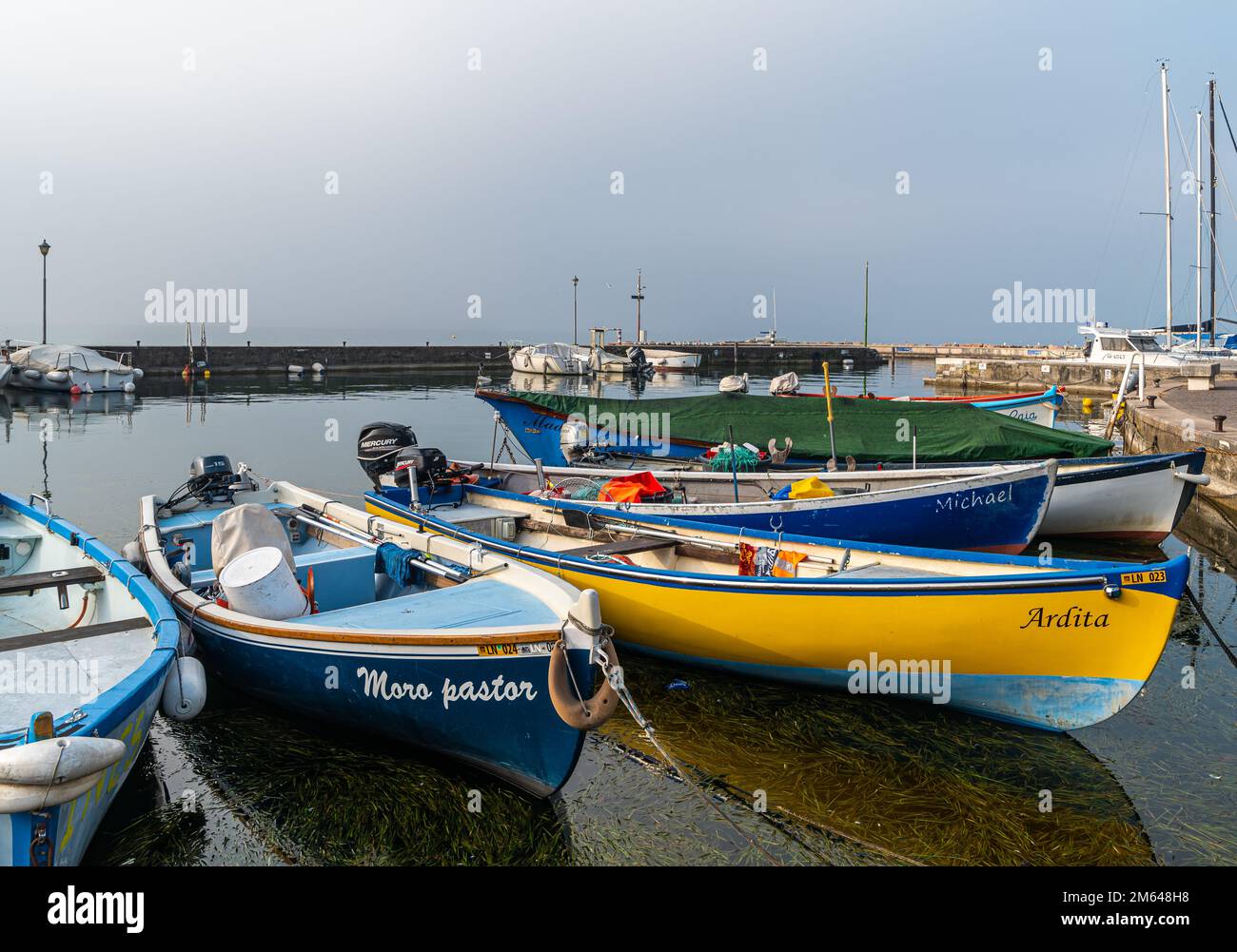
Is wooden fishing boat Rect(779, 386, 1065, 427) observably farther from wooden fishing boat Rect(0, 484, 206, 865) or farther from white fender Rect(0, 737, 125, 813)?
white fender Rect(0, 737, 125, 813)

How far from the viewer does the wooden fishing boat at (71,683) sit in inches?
179

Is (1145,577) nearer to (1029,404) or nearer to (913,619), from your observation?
(913,619)

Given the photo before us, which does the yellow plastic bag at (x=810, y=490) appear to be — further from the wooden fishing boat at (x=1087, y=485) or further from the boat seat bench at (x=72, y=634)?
the boat seat bench at (x=72, y=634)

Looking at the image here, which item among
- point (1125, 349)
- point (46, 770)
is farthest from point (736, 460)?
point (1125, 349)

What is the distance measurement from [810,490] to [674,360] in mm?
60584

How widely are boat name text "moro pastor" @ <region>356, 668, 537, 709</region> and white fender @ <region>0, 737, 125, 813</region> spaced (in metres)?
1.92

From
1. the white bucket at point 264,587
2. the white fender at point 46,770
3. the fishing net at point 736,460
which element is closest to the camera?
the white fender at point 46,770

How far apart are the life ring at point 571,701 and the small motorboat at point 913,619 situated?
2392mm

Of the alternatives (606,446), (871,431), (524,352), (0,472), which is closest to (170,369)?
(524,352)

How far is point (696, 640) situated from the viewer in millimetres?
8281

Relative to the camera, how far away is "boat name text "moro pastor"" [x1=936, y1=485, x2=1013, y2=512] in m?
11.1

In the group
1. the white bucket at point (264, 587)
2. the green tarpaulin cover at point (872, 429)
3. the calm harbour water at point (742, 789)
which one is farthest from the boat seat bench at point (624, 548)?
the green tarpaulin cover at point (872, 429)

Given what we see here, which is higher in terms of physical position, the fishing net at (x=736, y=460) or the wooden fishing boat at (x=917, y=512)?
the fishing net at (x=736, y=460)

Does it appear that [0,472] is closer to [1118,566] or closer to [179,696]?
[179,696]
